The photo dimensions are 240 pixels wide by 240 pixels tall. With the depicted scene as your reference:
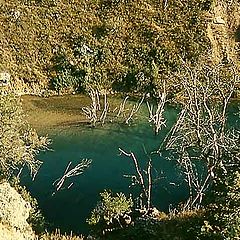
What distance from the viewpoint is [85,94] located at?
77.9 meters

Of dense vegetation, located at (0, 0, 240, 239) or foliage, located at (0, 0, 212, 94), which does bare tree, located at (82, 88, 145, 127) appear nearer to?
dense vegetation, located at (0, 0, 240, 239)

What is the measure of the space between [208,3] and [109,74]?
73.9 ft

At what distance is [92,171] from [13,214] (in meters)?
22.0

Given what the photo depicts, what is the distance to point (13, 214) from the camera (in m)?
27.1

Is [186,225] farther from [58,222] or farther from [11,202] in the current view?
[58,222]

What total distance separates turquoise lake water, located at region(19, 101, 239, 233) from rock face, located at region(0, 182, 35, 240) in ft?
35.6

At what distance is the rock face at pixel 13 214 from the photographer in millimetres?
25311

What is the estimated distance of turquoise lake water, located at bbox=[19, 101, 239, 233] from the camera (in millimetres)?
42250

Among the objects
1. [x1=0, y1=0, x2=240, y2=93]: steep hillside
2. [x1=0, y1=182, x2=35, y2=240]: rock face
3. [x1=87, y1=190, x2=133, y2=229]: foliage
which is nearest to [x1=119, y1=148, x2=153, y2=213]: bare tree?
[x1=87, y1=190, x2=133, y2=229]: foliage

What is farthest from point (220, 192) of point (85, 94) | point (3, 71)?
point (3, 71)

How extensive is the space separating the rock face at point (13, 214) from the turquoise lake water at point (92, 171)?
35.6 feet

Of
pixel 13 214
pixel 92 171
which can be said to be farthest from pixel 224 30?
pixel 13 214

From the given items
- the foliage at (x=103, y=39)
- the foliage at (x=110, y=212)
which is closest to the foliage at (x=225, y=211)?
the foliage at (x=110, y=212)

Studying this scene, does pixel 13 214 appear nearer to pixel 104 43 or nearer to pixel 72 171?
pixel 72 171
